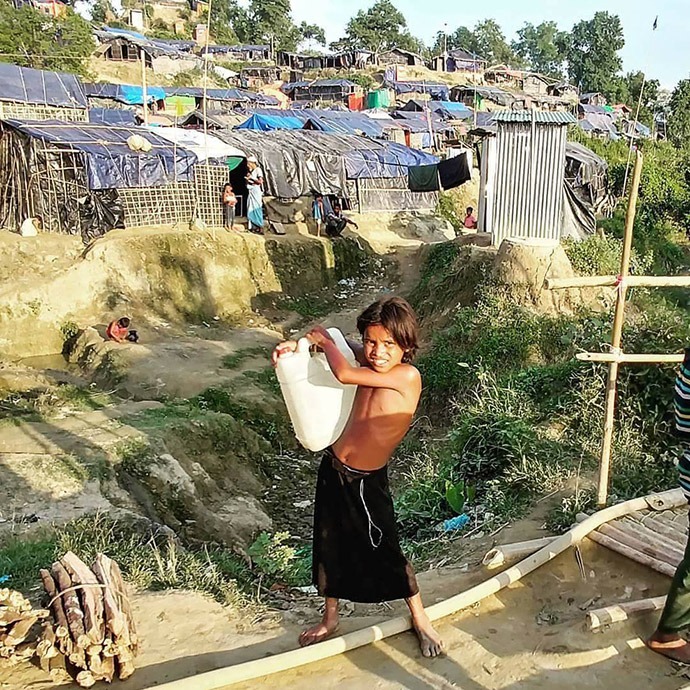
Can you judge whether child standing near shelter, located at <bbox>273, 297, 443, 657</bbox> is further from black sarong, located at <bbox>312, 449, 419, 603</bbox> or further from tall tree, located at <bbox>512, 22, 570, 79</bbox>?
tall tree, located at <bbox>512, 22, 570, 79</bbox>

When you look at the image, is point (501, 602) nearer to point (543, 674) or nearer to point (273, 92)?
point (543, 674)

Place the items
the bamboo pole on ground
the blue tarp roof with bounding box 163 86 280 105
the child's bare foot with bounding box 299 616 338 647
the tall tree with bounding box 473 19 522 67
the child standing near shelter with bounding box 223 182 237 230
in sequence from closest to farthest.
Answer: the bamboo pole on ground < the child's bare foot with bounding box 299 616 338 647 < the child standing near shelter with bounding box 223 182 237 230 < the blue tarp roof with bounding box 163 86 280 105 < the tall tree with bounding box 473 19 522 67

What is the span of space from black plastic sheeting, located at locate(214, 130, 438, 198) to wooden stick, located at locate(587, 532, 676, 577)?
12774 mm

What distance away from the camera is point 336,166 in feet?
54.8

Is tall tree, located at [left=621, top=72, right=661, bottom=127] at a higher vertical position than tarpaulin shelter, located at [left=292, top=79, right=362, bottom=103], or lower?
lower

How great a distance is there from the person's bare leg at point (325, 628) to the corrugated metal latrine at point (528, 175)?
9243 mm

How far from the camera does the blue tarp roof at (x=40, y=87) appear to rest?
17.7 metres

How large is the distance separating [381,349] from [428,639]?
128 cm

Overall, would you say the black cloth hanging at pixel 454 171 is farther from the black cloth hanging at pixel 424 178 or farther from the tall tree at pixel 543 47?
the tall tree at pixel 543 47

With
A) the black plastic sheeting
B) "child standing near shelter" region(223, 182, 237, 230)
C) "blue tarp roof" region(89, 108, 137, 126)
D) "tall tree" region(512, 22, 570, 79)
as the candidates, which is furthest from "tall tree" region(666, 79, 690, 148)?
"tall tree" region(512, 22, 570, 79)

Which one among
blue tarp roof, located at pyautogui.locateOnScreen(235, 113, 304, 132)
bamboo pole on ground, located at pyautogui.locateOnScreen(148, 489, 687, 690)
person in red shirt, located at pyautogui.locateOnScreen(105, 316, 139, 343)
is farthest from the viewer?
blue tarp roof, located at pyautogui.locateOnScreen(235, 113, 304, 132)

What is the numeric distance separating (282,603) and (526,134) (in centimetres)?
945

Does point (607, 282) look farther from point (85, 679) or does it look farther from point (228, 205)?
point (228, 205)

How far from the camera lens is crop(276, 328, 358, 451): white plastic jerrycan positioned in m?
2.88
